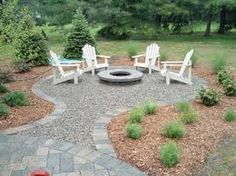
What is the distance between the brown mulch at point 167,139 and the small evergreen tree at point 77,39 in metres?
5.35

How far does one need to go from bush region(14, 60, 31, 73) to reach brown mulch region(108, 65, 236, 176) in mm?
4628

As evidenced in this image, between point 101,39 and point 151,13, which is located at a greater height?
point 151,13

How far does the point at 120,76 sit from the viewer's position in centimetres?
870

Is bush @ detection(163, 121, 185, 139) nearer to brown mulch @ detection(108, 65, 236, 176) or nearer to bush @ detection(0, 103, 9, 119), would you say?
brown mulch @ detection(108, 65, 236, 176)

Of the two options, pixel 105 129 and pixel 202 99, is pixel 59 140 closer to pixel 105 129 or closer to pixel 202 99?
pixel 105 129

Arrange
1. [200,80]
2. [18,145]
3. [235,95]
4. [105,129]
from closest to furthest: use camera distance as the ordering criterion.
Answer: [18,145] → [105,129] → [235,95] → [200,80]

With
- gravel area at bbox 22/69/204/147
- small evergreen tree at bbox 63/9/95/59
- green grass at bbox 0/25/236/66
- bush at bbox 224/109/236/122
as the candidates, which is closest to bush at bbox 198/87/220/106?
gravel area at bbox 22/69/204/147

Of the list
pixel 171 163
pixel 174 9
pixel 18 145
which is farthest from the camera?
pixel 174 9

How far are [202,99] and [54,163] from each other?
11.5 feet

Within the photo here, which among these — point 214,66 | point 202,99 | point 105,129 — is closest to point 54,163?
point 105,129

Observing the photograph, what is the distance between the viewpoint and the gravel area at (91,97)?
5.51 m

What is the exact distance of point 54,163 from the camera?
175 inches

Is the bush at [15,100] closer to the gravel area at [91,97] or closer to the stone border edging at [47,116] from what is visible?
the stone border edging at [47,116]

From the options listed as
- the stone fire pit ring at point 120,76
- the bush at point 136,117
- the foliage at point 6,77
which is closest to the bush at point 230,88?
the stone fire pit ring at point 120,76
